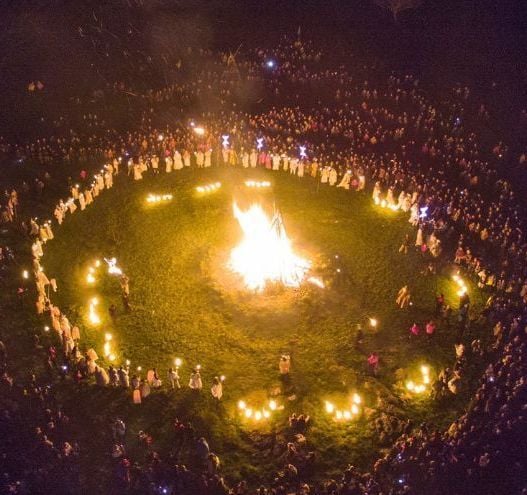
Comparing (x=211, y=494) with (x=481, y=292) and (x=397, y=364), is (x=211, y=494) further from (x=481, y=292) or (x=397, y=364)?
(x=481, y=292)

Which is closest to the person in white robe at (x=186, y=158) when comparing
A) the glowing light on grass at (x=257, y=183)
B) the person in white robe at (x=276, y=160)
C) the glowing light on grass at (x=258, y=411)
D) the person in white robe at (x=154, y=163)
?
the person in white robe at (x=154, y=163)

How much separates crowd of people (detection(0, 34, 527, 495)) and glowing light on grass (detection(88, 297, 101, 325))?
0.94 m

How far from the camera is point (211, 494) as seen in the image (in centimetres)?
1247

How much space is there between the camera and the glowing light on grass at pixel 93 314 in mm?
18109

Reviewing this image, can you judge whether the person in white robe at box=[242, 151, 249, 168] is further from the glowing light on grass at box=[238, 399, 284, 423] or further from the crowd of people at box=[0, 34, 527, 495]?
A: the glowing light on grass at box=[238, 399, 284, 423]

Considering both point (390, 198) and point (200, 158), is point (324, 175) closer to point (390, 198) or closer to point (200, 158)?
point (390, 198)

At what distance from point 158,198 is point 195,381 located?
12915mm

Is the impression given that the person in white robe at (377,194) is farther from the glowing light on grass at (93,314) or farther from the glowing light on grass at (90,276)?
the glowing light on grass at (93,314)

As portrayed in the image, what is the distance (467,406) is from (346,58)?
3183 centimetres

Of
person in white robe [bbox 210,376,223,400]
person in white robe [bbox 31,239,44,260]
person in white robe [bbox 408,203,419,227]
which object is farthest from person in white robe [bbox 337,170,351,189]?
person in white robe [bbox 31,239,44,260]

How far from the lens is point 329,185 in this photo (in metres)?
27.0

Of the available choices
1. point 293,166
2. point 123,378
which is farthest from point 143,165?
point 123,378

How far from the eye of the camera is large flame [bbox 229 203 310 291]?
65.7 ft

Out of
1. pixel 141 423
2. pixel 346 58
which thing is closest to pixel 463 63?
pixel 346 58
